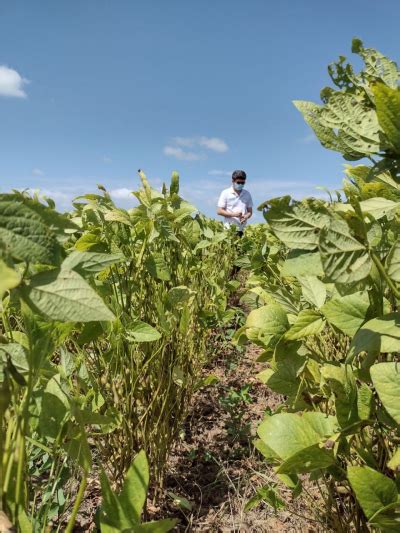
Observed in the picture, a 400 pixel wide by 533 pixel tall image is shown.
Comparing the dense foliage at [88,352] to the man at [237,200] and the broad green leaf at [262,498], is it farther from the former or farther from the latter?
the man at [237,200]

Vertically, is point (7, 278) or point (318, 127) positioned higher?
point (318, 127)

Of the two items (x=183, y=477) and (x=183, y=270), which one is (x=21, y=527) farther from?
(x=183, y=270)

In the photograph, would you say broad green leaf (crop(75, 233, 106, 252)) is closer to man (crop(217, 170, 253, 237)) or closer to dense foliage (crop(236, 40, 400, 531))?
dense foliage (crop(236, 40, 400, 531))

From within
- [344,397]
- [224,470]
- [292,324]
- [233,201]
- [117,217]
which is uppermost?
[233,201]

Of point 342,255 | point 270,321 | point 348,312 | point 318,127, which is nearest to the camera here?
point 342,255

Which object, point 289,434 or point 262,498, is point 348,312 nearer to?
point 289,434

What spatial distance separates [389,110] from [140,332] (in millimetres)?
801

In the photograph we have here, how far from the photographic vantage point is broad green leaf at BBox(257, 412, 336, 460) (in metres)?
0.71

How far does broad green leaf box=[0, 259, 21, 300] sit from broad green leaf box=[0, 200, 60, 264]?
4cm

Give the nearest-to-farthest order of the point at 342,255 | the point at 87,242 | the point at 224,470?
the point at 342,255 → the point at 87,242 → the point at 224,470

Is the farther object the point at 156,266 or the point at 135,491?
the point at 156,266

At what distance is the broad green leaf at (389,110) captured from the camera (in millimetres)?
486

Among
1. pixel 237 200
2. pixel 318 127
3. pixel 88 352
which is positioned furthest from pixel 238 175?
pixel 318 127

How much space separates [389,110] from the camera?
19.7 inches
